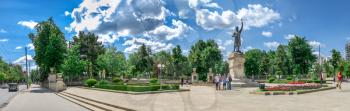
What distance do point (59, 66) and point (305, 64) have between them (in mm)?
52764

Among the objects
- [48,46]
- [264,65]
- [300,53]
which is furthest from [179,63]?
[48,46]

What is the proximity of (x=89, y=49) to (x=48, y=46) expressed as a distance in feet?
103

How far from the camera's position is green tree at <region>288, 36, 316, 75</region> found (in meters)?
77.4

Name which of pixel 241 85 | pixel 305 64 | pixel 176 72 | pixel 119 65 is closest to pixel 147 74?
pixel 176 72

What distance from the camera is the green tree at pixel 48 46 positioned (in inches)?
2131

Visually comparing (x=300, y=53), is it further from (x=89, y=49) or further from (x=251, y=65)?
(x=89, y=49)

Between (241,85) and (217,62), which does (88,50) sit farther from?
(241,85)

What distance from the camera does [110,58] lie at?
82.8 metres

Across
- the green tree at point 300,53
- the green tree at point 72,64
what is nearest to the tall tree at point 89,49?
the green tree at point 72,64

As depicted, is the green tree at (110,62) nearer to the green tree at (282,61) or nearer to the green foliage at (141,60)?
the green foliage at (141,60)

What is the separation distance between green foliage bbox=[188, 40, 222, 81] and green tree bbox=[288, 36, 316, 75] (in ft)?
62.5

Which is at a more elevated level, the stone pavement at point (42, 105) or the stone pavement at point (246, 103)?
the stone pavement at point (246, 103)

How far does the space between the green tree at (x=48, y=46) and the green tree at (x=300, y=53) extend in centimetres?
4968

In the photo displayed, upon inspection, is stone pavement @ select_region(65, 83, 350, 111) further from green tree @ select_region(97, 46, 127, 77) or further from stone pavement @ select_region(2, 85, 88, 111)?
green tree @ select_region(97, 46, 127, 77)
